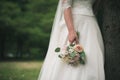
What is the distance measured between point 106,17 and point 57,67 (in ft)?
2.93

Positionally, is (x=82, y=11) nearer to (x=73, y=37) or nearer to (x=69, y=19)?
(x=69, y=19)

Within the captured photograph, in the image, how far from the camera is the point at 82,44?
4.65 metres

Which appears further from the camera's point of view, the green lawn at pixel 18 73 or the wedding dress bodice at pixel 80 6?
the green lawn at pixel 18 73

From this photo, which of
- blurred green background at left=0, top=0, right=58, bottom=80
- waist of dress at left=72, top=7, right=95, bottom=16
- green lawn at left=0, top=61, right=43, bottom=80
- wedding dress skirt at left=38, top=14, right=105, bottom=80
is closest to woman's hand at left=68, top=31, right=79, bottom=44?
wedding dress skirt at left=38, top=14, right=105, bottom=80

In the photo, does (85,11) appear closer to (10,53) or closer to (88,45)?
(88,45)

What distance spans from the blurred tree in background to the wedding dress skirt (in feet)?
49.4

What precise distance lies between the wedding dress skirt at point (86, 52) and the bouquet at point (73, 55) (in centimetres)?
7

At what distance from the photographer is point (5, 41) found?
2177cm

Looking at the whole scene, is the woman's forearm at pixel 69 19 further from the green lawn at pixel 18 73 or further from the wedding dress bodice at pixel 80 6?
the green lawn at pixel 18 73

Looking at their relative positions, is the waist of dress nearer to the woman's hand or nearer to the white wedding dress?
the white wedding dress

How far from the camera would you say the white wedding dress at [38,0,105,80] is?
4.58 metres

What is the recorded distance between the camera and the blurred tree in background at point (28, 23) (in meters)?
20.3

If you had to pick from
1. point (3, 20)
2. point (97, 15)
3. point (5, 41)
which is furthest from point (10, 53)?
point (97, 15)

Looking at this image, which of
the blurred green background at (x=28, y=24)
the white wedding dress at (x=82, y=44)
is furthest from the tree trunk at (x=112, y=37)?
the blurred green background at (x=28, y=24)
